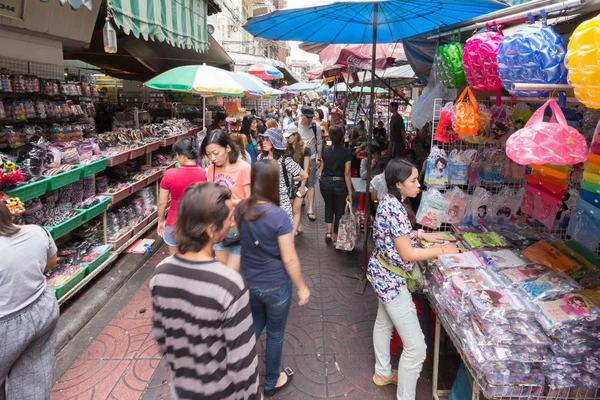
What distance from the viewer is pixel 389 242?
2.65 metres

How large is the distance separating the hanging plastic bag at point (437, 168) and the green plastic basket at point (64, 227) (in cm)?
357

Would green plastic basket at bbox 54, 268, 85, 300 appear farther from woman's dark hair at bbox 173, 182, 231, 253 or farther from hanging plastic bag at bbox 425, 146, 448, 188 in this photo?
hanging plastic bag at bbox 425, 146, 448, 188

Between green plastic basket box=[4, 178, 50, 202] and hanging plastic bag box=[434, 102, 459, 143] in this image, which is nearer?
hanging plastic bag box=[434, 102, 459, 143]

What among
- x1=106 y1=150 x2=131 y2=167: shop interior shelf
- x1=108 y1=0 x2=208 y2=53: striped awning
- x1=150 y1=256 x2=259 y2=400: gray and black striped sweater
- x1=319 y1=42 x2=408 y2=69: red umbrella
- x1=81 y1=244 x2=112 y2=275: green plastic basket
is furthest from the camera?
x1=319 y1=42 x2=408 y2=69: red umbrella

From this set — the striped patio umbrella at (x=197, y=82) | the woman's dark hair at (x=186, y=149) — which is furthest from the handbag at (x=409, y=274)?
the striped patio umbrella at (x=197, y=82)

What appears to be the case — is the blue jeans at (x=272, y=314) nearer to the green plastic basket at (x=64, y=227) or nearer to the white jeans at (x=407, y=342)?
the white jeans at (x=407, y=342)

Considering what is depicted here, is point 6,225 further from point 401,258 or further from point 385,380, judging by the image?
point 385,380

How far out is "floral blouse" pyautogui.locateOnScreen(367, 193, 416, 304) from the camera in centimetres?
256

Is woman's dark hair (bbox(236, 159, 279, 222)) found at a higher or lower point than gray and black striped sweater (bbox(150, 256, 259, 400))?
higher

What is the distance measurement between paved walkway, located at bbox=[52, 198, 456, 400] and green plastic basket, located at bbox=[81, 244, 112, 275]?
22.3 inches

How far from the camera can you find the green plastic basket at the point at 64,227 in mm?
3752

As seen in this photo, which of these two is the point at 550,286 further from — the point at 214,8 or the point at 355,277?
the point at 214,8

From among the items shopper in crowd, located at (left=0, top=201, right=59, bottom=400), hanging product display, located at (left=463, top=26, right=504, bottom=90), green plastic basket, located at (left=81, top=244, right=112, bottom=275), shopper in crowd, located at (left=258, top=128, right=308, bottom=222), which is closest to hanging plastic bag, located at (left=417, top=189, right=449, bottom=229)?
hanging product display, located at (left=463, top=26, right=504, bottom=90)

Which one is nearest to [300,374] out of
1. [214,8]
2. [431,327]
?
[431,327]
